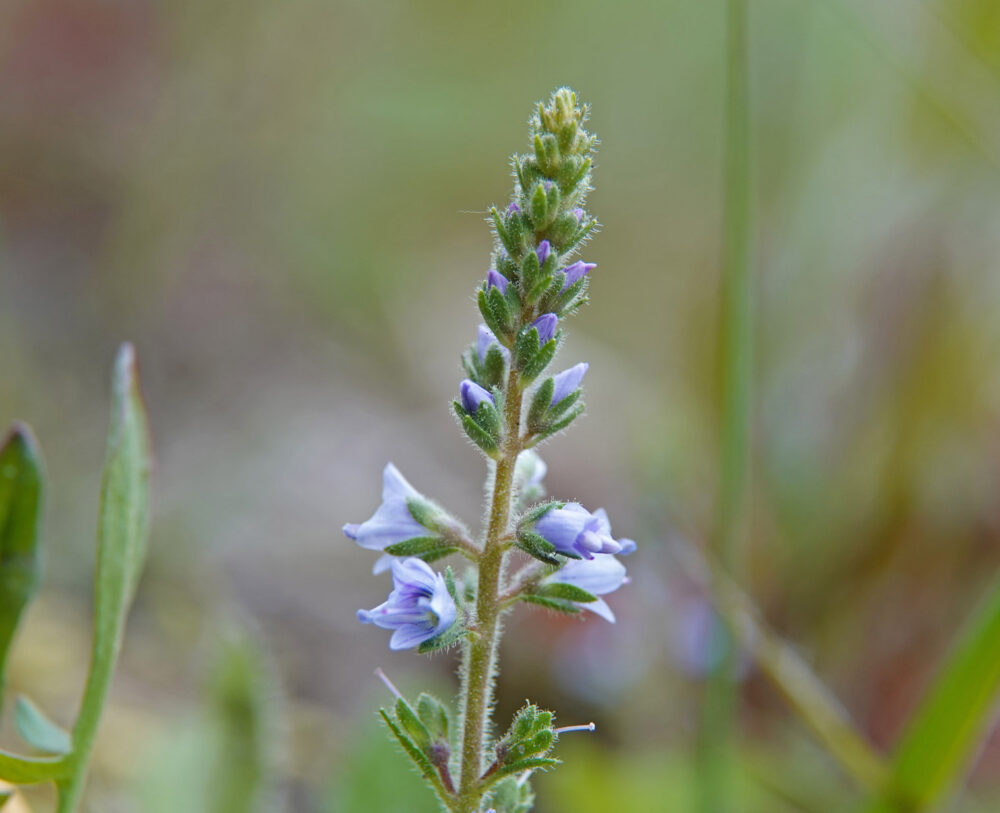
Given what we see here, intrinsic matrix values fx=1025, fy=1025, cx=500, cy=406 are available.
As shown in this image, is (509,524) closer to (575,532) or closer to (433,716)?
(575,532)

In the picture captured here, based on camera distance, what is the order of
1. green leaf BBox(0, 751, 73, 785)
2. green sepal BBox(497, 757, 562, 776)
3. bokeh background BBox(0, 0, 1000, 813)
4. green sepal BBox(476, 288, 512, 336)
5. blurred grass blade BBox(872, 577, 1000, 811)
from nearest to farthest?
green sepal BBox(497, 757, 562, 776)
green sepal BBox(476, 288, 512, 336)
green leaf BBox(0, 751, 73, 785)
blurred grass blade BBox(872, 577, 1000, 811)
bokeh background BBox(0, 0, 1000, 813)

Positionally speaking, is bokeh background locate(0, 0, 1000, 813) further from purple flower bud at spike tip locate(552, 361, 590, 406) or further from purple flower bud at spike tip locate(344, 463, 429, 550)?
purple flower bud at spike tip locate(552, 361, 590, 406)

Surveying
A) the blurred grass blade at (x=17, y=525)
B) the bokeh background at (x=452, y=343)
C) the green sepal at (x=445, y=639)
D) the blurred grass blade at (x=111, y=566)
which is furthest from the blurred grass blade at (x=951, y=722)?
the blurred grass blade at (x=17, y=525)

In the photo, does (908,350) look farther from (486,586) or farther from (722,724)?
(486,586)

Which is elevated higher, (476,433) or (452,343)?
(452,343)

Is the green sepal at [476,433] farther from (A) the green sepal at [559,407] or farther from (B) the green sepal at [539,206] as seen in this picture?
(B) the green sepal at [539,206]

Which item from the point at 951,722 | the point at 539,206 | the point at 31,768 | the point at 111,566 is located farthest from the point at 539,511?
the point at 951,722

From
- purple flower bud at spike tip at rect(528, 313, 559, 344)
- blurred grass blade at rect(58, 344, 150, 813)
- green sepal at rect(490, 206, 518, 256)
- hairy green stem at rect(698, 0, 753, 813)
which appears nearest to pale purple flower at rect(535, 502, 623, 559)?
purple flower bud at spike tip at rect(528, 313, 559, 344)
